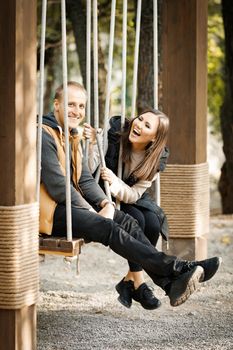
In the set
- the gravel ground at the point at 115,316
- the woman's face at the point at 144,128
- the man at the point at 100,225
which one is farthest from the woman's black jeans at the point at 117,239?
the woman's face at the point at 144,128

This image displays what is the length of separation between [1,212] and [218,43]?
10101 mm

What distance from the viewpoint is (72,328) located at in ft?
16.1

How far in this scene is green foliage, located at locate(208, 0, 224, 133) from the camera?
1215cm

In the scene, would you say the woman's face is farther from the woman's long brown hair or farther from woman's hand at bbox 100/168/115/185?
woman's hand at bbox 100/168/115/185

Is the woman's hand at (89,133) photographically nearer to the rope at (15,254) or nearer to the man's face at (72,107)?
the man's face at (72,107)

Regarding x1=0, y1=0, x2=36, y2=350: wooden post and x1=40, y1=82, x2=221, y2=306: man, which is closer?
x1=0, y1=0, x2=36, y2=350: wooden post

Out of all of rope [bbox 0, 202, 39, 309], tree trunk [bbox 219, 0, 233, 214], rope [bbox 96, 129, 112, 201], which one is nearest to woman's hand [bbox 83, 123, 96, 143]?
rope [bbox 96, 129, 112, 201]

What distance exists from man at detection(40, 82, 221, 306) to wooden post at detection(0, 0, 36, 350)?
38 cm

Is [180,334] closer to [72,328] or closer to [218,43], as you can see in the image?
[72,328]

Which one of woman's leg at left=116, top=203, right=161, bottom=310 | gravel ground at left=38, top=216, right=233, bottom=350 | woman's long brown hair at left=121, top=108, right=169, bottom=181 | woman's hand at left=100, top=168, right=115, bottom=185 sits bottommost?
gravel ground at left=38, top=216, right=233, bottom=350

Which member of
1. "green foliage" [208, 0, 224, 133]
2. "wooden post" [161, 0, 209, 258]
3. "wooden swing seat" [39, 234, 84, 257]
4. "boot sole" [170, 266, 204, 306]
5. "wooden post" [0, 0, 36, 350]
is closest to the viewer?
"wooden post" [0, 0, 36, 350]

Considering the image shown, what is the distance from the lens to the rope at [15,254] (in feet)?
12.3

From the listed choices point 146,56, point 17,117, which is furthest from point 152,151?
point 146,56

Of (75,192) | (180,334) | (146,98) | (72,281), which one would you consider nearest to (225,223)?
(146,98)
